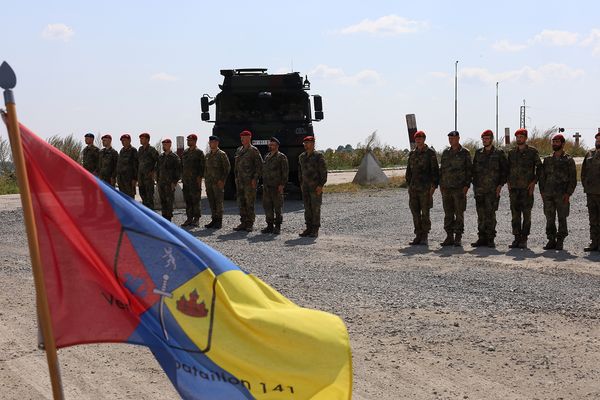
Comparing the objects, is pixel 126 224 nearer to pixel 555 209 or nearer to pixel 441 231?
pixel 555 209

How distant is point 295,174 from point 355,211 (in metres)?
2.67

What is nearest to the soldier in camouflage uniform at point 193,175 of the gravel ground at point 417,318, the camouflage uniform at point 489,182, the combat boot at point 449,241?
the gravel ground at point 417,318

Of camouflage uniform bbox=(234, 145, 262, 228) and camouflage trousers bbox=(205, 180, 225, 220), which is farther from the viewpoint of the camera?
camouflage trousers bbox=(205, 180, 225, 220)

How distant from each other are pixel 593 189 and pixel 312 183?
4709mm

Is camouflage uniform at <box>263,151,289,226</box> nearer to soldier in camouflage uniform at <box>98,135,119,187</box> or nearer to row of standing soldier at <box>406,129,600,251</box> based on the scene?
row of standing soldier at <box>406,129,600,251</box>

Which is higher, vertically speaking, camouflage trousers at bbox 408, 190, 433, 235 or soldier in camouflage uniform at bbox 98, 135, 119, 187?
soldier in camouflage uniform at bbox 98, 135, 119, 187

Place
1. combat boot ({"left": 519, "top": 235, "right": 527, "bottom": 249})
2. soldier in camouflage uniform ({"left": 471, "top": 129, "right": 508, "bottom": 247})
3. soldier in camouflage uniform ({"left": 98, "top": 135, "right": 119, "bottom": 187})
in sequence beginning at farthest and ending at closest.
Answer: soldier in camouflage uniform ({"left": 98, "top": 135, "right": 119, "bottom": 187}) → soldier in camouflage uniform ({"left": 471, "top": 129, "right": 508, "bottom": 247}) → combat boot ({"left": 519, "top": 235, "right": 527, "bottom": 249})

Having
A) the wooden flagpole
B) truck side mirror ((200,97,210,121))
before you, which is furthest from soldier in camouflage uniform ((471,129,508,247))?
the wooden flagpole

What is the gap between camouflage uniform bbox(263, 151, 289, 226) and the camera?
15766mm

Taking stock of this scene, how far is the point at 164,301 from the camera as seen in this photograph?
397 centimetres

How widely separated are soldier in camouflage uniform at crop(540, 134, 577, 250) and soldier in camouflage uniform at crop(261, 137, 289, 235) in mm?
4786

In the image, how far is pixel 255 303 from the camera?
3.99 meters

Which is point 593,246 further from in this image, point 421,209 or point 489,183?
point 421,209

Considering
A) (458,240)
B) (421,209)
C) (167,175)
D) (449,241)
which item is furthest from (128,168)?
(458,240)
